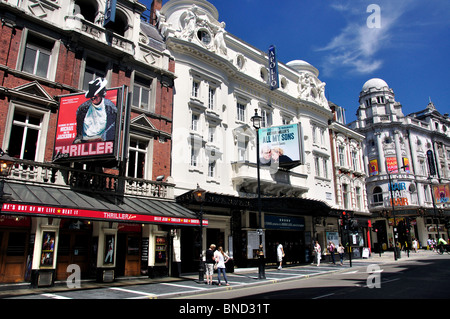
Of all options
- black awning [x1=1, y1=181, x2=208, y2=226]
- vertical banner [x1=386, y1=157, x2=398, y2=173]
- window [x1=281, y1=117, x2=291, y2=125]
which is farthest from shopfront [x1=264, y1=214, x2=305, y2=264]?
vertical banner [x1=386, y1=157, x2=398, y2=173]

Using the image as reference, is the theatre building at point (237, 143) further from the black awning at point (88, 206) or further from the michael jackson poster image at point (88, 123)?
the michael jackson poster image at point (88, 123)

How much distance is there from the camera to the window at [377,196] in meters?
53.1

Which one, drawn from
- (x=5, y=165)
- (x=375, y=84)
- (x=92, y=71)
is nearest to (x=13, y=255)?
(x=5, y=165)

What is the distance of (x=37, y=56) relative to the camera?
15.5 metres

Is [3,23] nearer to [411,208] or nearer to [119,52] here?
[119,52]

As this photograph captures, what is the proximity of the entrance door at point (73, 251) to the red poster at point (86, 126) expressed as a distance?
390 cm

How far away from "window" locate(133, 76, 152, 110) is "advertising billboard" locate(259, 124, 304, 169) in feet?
34.4

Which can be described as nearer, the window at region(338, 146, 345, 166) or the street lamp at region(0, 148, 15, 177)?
the street lamp at region(0, 148, 15, 177)

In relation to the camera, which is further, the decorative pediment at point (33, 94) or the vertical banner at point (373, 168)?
the vertical banner at point (373, 168)

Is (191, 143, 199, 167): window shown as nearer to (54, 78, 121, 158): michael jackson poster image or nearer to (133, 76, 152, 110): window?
(133, 76, 152, 110): window

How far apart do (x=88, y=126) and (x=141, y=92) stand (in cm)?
540

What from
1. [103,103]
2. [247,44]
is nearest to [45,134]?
Answer: [103,103]

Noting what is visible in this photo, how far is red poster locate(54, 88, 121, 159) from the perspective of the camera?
14.5 m

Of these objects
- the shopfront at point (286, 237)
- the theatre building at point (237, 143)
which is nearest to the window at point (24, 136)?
the theatre building at point (237, 143)
